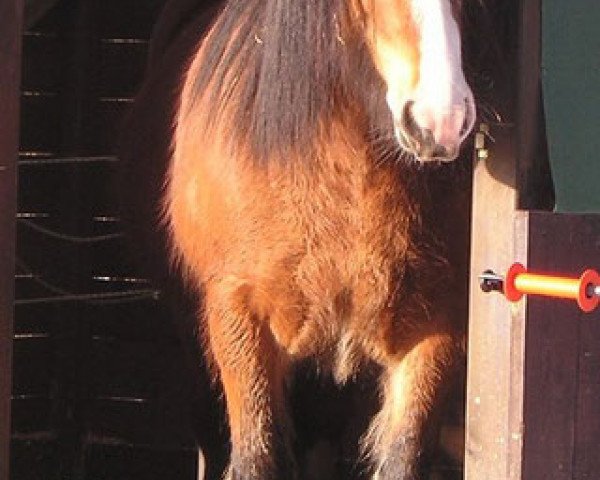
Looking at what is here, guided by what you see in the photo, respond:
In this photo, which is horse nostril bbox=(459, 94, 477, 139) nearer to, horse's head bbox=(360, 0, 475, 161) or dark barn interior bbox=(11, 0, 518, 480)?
horse's head bbox=(360, 0, 475, 161)

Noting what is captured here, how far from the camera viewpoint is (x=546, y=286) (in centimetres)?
309

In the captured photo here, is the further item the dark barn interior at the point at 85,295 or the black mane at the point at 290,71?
the dark barn interior at the point at 85,295

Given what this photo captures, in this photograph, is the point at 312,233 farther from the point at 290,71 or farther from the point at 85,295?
the point at 85,295

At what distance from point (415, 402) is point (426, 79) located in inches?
41.6

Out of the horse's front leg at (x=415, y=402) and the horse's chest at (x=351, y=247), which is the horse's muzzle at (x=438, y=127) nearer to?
the horse's chest at (x=351, y=247)

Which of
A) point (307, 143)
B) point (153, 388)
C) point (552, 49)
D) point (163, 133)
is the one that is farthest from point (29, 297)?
point (552, 49)

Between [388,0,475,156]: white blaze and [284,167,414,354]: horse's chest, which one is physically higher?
[388,0,475,156]: white blaze

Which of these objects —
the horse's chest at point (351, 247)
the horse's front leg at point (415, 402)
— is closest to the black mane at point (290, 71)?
the horse's chest at point (351, 247)

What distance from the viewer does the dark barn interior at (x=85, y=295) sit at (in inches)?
239

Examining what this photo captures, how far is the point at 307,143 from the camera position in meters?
3.91

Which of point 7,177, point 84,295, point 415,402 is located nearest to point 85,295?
point 84,295

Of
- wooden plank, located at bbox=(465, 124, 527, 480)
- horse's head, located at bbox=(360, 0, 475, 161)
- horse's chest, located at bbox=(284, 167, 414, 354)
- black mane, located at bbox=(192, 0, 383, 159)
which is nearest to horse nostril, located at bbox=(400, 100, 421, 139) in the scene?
horse's head, located at bbox=(360, 0, 475, 161)

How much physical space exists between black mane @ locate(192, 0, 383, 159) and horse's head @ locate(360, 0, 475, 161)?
0.73ft

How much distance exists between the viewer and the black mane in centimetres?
374
